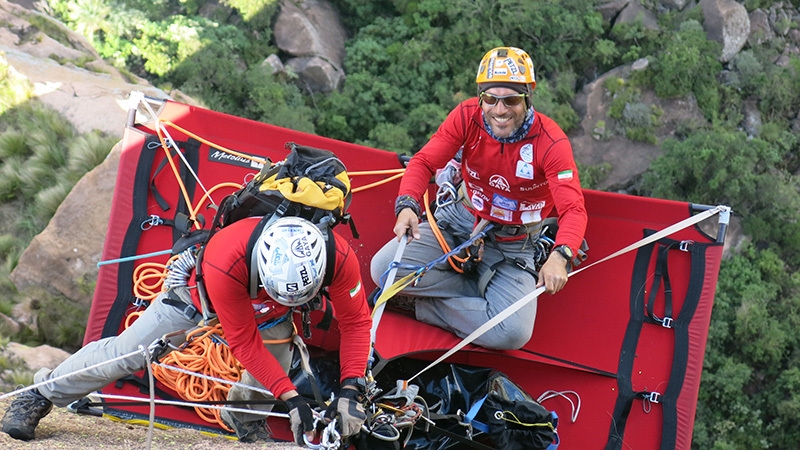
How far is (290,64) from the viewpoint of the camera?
30.6 feet

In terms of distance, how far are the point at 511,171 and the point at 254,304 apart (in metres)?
1.65

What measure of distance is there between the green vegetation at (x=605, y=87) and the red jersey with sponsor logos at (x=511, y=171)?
146 inches

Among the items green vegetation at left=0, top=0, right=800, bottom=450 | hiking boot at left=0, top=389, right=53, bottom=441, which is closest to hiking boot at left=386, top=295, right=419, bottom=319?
hiking boot at left=0, top=389, right=53, bottom=441

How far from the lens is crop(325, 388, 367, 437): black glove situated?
3158mm

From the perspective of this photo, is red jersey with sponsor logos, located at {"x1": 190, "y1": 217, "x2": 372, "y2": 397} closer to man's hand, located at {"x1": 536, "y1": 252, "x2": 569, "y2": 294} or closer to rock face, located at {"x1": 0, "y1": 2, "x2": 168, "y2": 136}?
man's hand, located at {"x1": 536, "y1": 252, "x2": 569, "y2": 294}

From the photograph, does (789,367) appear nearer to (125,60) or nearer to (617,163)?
(617,163)

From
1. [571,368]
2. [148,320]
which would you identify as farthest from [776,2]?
[148,320]

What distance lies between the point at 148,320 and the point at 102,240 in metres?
1.97

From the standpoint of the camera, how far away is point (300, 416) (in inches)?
123

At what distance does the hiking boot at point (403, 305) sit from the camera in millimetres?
4480

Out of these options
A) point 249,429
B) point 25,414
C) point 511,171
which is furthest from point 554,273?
point 25,414

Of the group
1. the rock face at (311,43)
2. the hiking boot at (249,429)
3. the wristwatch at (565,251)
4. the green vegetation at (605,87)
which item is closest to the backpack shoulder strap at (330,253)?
the hiking boot at (249,429)

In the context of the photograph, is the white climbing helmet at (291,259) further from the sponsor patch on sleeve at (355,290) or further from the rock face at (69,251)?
the rock face at (69,251)

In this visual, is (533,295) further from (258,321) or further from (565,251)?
(258,321)
